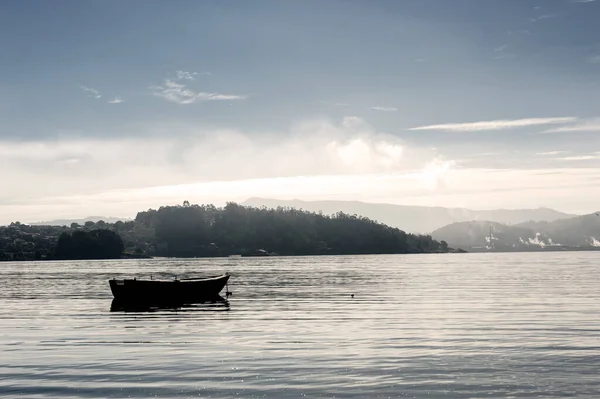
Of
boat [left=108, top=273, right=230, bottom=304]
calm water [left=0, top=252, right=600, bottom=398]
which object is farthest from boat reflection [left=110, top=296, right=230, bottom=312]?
calm water [left=0, top=252, right=600, bottom=398]

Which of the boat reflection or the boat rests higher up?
the boat

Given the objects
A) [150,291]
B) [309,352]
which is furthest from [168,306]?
[309,352]

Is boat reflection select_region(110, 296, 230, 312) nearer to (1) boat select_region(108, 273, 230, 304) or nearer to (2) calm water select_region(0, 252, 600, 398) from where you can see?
(1) boat select_region(108, 273, 230, 304)

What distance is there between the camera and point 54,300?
95.0 m

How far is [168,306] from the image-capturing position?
283 ft

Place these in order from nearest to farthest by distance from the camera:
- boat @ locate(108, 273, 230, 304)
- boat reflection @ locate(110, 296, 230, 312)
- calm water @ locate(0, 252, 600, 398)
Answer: calm water @ locate(0, 252, 600, 398)
boat reflection @ locate(110, 296, 230, 312)
boat @ locate(108, 273, 230, 304)

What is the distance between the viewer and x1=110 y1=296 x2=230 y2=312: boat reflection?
263ft

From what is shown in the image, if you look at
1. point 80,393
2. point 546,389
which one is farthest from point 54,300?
point 546,389

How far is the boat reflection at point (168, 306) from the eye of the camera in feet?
263

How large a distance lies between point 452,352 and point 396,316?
23863 mm

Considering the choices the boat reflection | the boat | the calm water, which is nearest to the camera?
the calm water

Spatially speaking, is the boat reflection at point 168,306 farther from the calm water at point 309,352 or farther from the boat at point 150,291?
the calm water at point 309,352

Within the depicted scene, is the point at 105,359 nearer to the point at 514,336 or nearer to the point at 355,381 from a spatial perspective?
the point at 355,381

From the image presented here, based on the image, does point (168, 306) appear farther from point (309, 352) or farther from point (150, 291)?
point (309, 352)
